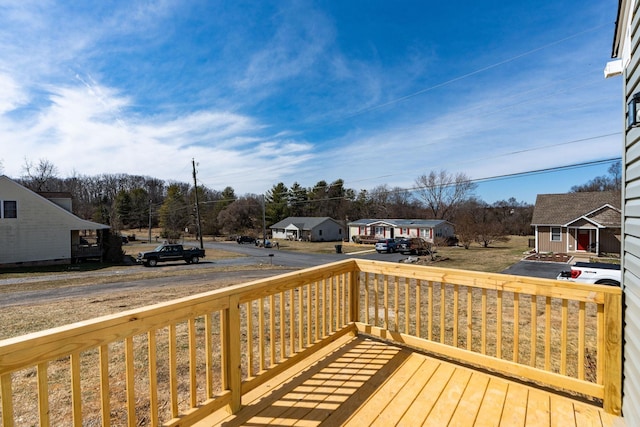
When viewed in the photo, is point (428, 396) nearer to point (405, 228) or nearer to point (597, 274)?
point (597, 274)

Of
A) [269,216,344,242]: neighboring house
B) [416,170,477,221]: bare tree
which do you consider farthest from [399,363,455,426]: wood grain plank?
[269,216,344,242]: neighboring house

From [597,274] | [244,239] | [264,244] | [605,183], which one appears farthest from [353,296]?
[605,183]

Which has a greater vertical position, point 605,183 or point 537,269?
point 605,183

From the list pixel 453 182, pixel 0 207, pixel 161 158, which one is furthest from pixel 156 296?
pixel 453 182

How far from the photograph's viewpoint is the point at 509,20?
30.9 ft

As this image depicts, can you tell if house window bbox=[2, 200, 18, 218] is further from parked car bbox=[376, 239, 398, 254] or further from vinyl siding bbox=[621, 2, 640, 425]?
vinyl siding bbox=[621, 2, 640, 425]

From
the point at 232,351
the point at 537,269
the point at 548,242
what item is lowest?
the point at 537,269

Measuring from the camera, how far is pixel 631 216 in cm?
202

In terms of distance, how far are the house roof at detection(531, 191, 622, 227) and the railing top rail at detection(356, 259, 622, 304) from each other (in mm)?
23693

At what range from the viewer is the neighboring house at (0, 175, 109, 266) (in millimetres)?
16703

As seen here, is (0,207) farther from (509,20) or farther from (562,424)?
(509,20)

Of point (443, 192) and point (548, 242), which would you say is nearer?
point (548, 242)

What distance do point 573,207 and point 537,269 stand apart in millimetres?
10756

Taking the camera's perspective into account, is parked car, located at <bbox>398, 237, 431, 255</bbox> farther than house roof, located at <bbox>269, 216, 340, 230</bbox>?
No
